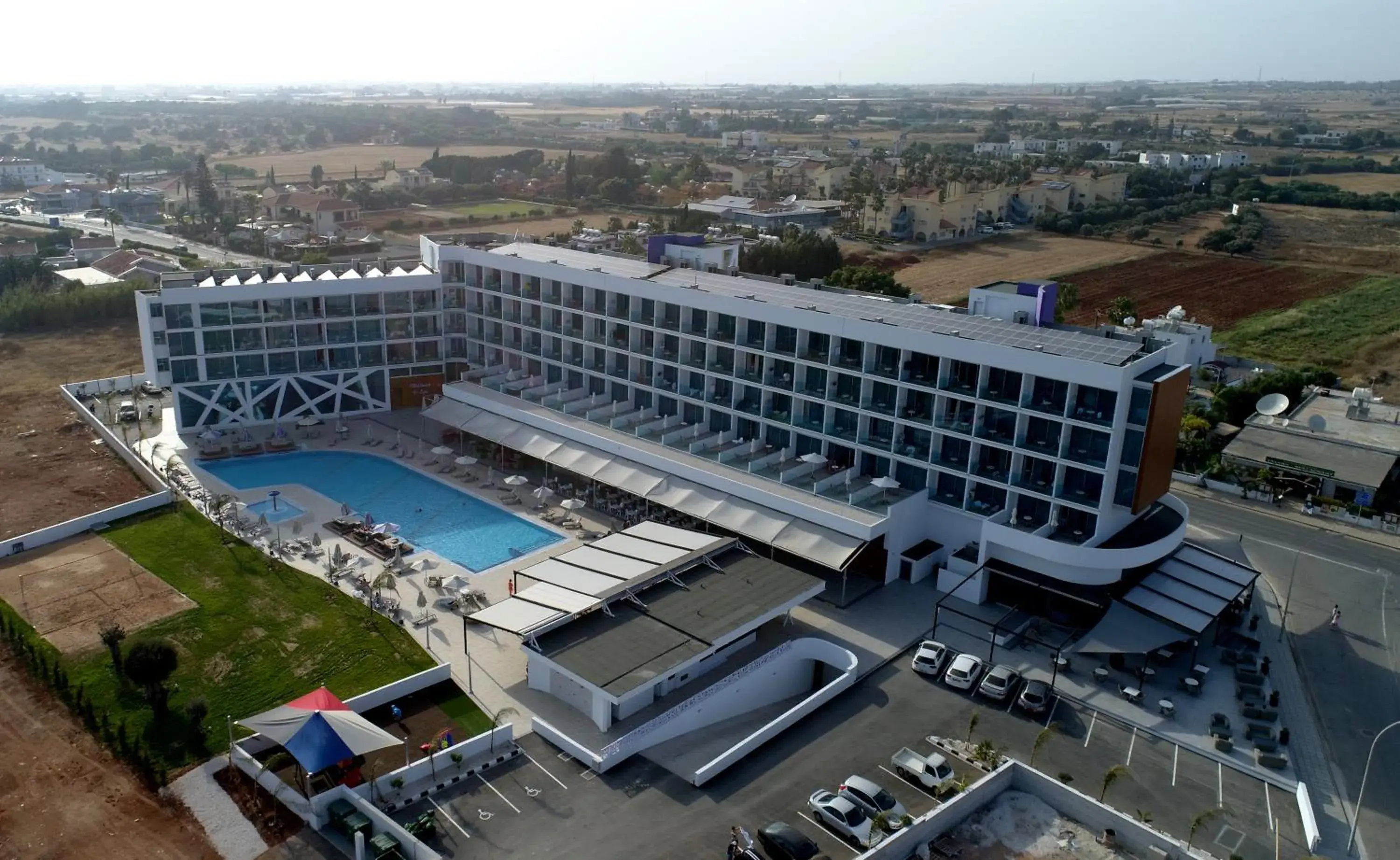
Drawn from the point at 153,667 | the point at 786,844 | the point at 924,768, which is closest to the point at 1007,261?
the point at 924,768

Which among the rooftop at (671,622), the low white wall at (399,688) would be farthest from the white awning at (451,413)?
the low white wall at (399,688)

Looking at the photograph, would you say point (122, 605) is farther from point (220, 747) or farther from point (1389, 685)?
point (1389, 685)

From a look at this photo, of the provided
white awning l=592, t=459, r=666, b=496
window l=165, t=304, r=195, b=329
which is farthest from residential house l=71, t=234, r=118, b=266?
white awning l=592, t=459, r=666, b=496

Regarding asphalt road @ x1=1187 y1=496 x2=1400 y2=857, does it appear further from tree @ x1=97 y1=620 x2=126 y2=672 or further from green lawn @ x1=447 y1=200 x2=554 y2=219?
green lawn @ x1=447 y1=200 x2=554 y2=219

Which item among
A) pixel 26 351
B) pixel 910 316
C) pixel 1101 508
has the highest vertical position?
pixel 910 316

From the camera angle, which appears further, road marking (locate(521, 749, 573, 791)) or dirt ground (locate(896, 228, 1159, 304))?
dirt ground (locate(896, 228, 1159, 304))

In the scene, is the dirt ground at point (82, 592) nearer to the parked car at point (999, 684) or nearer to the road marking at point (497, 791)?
the road marking at point (497, 791)

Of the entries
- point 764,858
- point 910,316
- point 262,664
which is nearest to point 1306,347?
point 910,316
